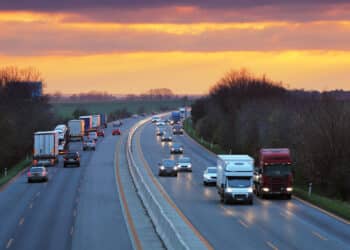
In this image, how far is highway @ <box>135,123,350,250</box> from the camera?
29250 mm

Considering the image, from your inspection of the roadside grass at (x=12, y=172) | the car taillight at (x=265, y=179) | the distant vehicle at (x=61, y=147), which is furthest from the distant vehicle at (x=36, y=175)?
the distant vehicle at (x=61, y=147)

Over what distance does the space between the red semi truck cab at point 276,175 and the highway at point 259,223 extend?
66 cm

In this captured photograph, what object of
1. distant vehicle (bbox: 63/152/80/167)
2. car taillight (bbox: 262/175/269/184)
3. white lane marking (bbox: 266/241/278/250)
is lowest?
distant vehicle (bbox: 63/152/80/167)

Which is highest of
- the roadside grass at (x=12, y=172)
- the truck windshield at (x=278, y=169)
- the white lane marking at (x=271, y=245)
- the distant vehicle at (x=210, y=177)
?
the truck windshield at (x=278, y=169)

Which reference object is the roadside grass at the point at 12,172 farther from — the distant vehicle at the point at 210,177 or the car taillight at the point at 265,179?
the car taillight at the point at 265,179

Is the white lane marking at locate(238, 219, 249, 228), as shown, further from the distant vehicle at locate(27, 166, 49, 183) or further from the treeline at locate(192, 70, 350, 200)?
the distant vehicle at locate(27, 166, 49, 183)

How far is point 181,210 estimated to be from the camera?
40.9 meters

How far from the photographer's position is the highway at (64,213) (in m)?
30.4

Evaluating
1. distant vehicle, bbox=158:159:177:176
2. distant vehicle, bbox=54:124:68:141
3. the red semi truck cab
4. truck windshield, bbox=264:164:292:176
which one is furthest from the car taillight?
distant vehicle, bbox=54:124:68:141

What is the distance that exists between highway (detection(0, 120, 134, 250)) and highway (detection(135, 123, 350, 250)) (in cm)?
360

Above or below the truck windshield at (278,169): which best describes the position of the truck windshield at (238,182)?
below

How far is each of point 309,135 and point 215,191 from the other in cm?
1017

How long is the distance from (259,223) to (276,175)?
11812 millimetres

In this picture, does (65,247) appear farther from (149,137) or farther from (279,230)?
(149,137)
